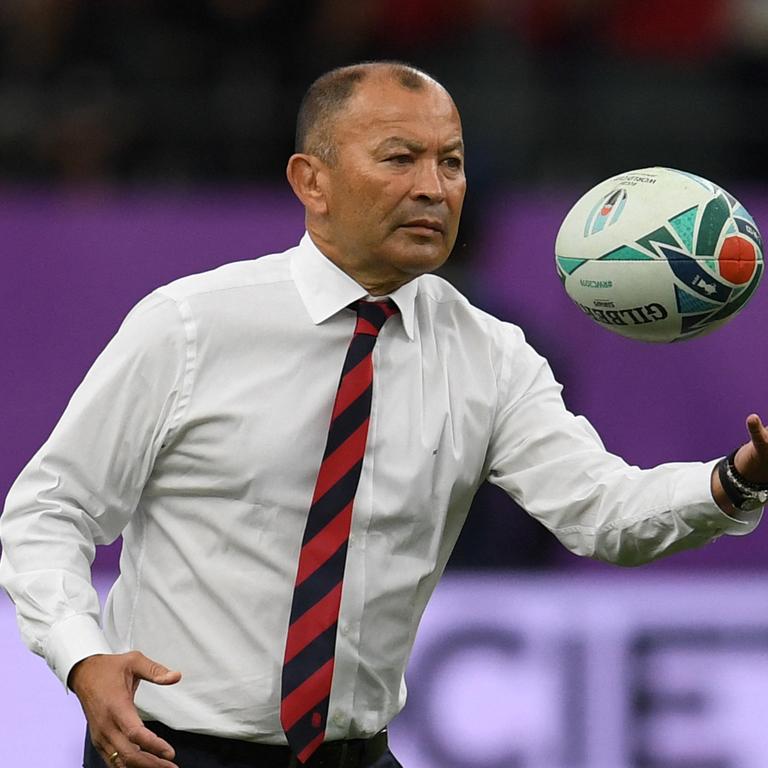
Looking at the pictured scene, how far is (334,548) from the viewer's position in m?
4.34

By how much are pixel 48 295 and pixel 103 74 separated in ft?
3.98

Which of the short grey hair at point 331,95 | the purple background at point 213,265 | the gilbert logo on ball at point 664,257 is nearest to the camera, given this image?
the gilbert logo on ball at point 664,257

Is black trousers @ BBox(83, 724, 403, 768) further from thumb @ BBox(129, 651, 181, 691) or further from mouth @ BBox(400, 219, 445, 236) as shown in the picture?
mouth @ BBox(400, 219, 445, 236)

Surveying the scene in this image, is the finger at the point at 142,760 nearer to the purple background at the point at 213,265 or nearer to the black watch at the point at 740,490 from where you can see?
the black watch at the point at 740,490

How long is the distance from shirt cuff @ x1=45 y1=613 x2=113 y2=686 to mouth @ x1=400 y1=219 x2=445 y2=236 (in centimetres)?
121

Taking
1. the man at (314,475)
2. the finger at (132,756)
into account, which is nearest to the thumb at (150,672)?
the finger at (132,756)

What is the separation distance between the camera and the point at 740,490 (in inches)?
165

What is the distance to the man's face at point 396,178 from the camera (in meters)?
4.44

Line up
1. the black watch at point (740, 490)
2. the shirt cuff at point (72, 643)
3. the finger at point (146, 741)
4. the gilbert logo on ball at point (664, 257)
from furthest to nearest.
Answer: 1. the gilbert logo on ball at point (664, 257)
2. the black watch at point (740, 490)
3. the shirt cuff at point (72, 643)
4. the finger at point (146, 741)

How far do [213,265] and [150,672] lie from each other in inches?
202

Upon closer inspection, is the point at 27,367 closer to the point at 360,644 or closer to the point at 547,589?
the point at 547,589

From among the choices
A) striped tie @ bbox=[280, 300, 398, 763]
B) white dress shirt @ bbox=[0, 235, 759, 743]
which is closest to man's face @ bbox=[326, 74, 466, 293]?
white dress shirt @ bbox=[0, 235, 759, 743]

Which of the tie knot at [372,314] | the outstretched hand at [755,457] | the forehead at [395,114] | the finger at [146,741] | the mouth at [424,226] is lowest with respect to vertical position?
the finger at [146,741]

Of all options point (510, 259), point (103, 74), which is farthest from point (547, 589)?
point (103, 74)
